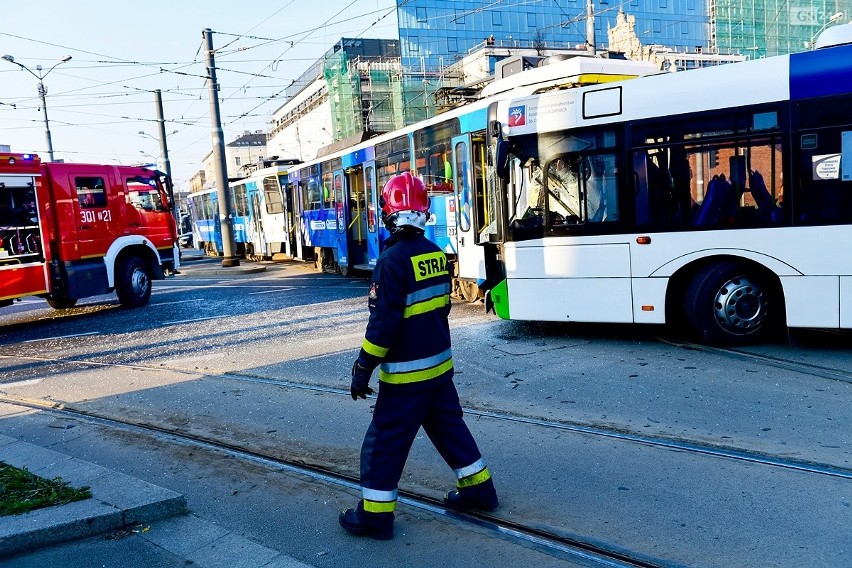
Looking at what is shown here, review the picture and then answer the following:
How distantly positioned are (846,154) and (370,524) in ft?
20.7

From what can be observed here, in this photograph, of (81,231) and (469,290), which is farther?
(81,231)

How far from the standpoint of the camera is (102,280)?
558 inches

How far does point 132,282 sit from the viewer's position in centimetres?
1487

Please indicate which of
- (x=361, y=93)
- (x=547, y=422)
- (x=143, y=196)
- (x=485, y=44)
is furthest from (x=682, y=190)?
(x=485, y=44)

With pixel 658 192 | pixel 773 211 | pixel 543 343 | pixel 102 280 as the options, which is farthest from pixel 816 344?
pixel 102 280

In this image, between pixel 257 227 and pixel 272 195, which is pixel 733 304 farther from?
pixel 257 227

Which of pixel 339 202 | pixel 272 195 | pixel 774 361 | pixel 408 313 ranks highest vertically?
pixel 272 195

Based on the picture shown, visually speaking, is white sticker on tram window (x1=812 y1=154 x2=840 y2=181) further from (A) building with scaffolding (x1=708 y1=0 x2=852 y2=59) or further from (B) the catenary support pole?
(A) building with scaffolding (x1=708 y1=0 x2=852 y2=59)

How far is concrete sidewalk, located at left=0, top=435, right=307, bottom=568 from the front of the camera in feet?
12.1

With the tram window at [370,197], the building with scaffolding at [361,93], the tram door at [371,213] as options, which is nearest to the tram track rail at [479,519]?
the tram door at [371,213]

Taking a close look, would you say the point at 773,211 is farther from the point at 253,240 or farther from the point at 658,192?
the point at 253,240

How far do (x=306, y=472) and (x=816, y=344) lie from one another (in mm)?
5899

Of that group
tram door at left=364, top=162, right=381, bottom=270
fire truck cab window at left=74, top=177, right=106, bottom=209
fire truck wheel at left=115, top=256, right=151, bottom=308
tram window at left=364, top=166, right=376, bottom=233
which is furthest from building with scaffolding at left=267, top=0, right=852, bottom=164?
fire truck cab window at left=74, top=177, right=106, bottom=209

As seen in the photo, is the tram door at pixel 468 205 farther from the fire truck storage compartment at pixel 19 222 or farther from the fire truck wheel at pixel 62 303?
the fire truck wheel at pixel 62 303
